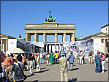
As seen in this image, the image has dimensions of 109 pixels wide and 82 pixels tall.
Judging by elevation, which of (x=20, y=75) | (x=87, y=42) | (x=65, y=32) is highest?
(x=65, y=32)

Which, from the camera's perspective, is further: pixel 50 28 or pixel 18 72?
pixel 50 28

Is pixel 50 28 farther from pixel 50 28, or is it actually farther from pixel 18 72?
pixel 18 72

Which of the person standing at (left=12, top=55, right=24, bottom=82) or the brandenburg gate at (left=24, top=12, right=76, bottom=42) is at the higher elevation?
the brandenburg gate at (left=24, top=12, right=76, bottom=42)

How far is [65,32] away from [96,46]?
104 feet

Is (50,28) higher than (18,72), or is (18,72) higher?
(50,28)

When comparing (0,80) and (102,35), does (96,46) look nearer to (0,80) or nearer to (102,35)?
(0,80)

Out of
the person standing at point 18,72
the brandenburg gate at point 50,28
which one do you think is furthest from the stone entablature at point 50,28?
the person standing at point 18,72

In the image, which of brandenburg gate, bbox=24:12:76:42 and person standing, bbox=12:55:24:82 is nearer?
person standing, bbox=12:55:24:82

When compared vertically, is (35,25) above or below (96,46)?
above

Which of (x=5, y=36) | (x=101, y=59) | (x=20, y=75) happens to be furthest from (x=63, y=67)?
(x=5, y=36)

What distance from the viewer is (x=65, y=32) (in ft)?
175

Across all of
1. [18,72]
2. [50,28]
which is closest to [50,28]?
[50,28]

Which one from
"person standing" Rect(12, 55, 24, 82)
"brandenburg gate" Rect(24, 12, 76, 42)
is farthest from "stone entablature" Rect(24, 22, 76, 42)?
"person standing" Rect(12, 55, 24, 82)

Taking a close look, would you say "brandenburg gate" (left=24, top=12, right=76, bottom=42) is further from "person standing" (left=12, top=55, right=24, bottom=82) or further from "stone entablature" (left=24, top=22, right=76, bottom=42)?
"person standing" (left=12, top=55, right=24, bottom=82)
